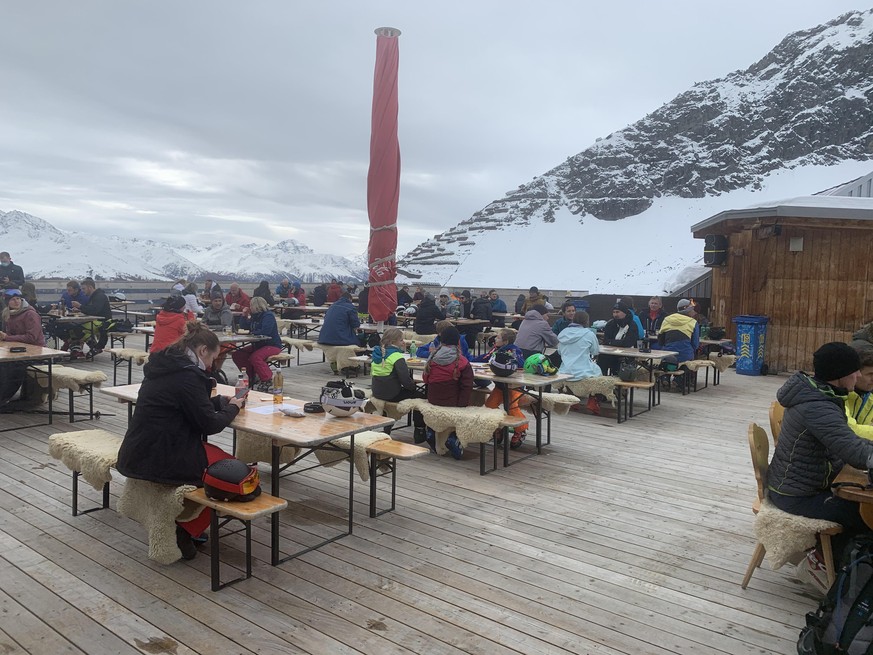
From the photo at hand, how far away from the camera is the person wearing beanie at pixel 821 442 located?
2.84 meters

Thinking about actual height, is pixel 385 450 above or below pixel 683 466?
above

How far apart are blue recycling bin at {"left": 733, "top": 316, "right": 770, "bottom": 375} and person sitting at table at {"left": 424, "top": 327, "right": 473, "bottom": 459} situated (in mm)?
7879

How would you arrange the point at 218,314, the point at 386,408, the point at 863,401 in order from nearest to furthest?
the point at 863,401, the point at 386,408, the point at 218,314

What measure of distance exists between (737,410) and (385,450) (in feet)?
19.3

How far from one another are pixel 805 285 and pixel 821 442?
31.5 feet

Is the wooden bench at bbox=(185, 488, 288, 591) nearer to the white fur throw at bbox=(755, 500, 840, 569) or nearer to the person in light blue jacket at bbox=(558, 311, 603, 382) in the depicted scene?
the white fur throw at bbox=(755, 500, 840, 569)

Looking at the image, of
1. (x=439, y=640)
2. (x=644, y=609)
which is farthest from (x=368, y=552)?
(x=644, y=609)

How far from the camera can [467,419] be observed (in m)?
5.12

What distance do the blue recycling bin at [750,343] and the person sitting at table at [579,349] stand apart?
17.6 ft

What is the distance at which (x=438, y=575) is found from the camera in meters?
3.37

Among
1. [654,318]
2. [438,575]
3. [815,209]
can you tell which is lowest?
[438,575]

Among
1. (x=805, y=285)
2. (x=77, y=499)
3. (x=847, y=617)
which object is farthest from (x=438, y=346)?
(x=805, y=285)

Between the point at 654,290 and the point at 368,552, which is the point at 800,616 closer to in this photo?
the point at 368,552

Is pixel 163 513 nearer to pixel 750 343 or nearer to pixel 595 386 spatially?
pixel 595 386
